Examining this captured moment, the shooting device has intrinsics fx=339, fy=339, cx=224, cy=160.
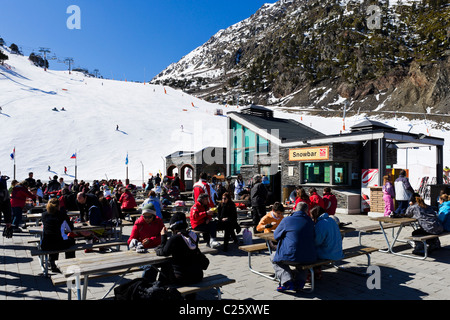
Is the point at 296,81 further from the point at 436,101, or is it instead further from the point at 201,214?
the point at 201,214

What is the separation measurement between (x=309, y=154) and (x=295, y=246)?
10963 mm

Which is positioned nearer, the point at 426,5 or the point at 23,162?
the point at 23,162

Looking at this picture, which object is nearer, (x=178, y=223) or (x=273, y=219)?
(x=178, y=223)

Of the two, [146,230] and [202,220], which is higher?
[146,230]

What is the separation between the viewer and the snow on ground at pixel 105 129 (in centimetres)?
3338

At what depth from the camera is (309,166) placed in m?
15.7

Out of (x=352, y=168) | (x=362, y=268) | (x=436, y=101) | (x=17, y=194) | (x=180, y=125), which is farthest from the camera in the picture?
(x=436, y=101)

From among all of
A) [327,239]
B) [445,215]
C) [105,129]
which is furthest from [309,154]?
[105,129]

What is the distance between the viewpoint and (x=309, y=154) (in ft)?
50.4

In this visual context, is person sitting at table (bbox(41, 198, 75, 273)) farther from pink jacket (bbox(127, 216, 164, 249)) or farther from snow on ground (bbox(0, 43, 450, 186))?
snow on ground (bbox(0, 43, 450, 186))

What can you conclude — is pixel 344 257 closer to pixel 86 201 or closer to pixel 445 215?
pixel 445 215

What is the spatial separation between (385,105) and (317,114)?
23.6 metres
